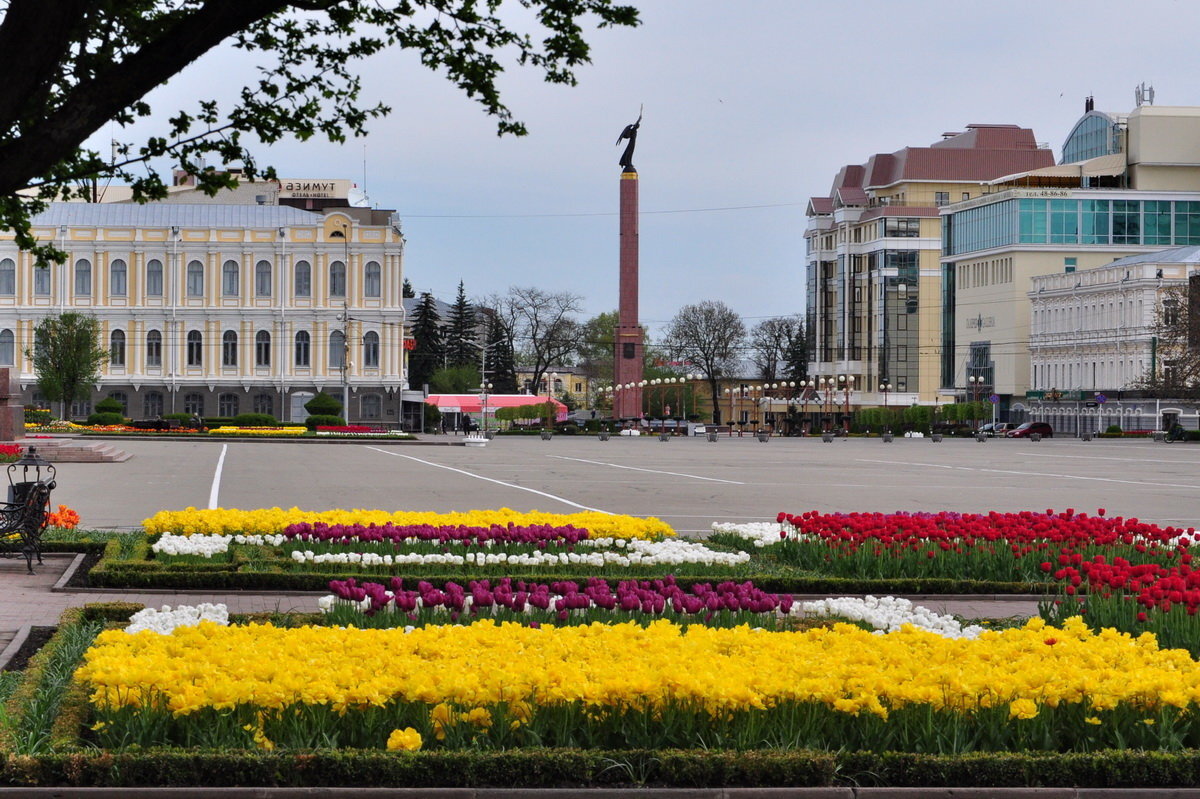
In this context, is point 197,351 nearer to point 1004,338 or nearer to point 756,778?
point 1004,338

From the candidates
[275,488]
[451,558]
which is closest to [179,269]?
[275,488]

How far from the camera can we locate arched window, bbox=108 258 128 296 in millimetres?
96688

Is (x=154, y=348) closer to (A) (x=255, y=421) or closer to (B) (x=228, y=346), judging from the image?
(B) (x=228, y=346)

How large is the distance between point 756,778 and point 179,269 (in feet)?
313

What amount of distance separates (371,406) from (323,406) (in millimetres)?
6352

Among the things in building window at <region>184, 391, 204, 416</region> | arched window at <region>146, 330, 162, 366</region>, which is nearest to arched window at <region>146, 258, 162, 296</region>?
arched window at <region>146, 330, 162, 366</region>

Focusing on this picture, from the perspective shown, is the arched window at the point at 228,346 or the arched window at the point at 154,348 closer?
the arched window at the point at 154,348

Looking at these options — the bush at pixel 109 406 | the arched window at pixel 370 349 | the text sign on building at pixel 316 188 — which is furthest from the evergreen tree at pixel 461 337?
the bush at pixel 109 406

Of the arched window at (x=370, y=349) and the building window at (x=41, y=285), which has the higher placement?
the building window at (x=41, y=285)

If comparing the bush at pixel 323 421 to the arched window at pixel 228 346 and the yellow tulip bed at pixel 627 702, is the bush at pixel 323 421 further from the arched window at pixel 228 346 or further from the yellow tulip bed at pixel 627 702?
the yellow tulip bed at pixel 627 702

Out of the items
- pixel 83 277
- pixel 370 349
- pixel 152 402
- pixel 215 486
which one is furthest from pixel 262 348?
pixel 215 486

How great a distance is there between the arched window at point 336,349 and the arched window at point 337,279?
2469 millimetres

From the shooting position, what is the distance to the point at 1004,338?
11831cm

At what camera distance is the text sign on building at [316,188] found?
118 meters
